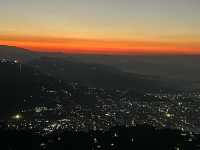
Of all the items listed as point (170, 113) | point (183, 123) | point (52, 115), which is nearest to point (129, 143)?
point (52, 115)

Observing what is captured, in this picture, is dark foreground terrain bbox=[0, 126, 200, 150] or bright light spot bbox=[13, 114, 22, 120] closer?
dark foreground terrain bbox=[0, 126, 200, 150]

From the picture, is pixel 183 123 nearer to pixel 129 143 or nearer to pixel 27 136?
pixel 129 143

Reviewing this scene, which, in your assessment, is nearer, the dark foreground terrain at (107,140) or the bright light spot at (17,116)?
the dark foreground terrain at (107,140)

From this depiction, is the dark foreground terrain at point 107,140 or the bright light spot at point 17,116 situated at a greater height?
the dark foreground terrain at point 107,140

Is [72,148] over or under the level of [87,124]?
over

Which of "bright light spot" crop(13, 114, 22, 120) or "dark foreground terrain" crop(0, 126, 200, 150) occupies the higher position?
"dark foreground terrain" crop(0, 126, 200, 150)

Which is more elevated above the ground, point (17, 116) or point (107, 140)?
point (107, 140)

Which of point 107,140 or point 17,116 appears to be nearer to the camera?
point 107,140

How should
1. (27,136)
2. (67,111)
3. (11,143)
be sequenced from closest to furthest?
(11,143)
(27,136)
(67,111)
